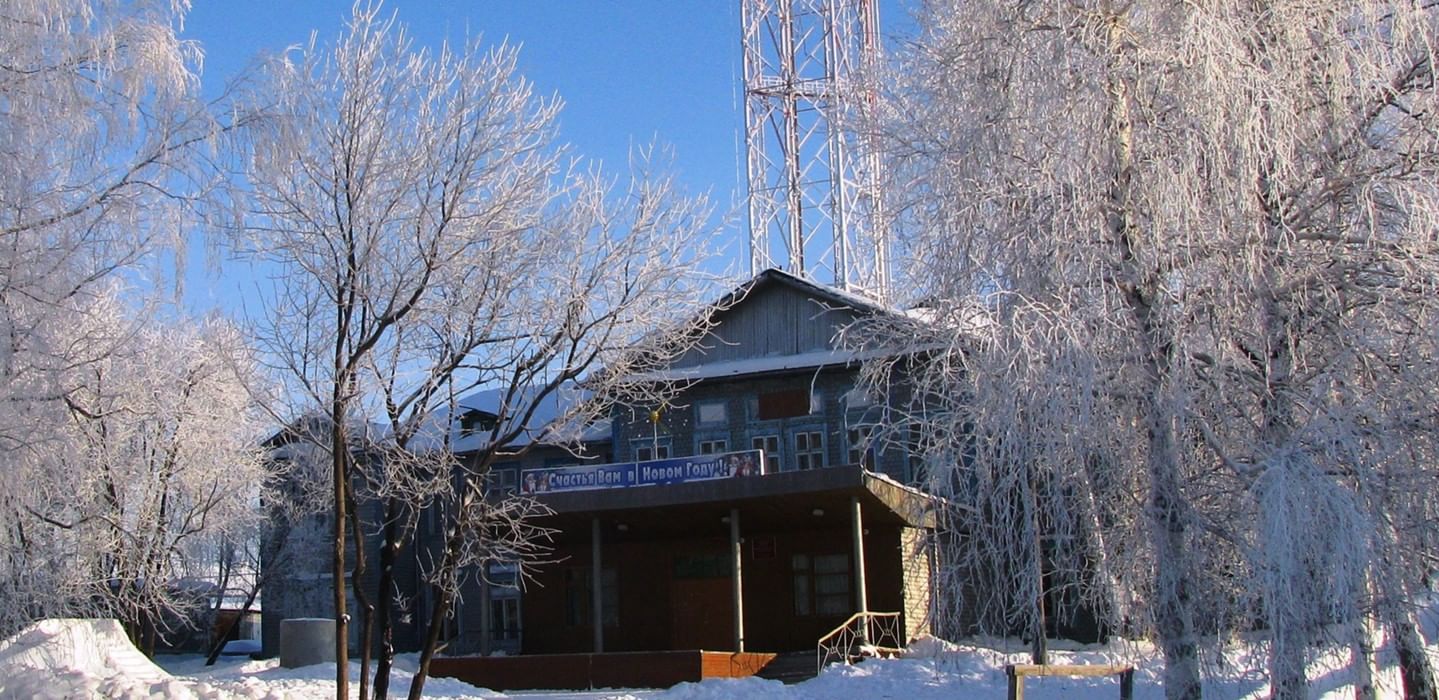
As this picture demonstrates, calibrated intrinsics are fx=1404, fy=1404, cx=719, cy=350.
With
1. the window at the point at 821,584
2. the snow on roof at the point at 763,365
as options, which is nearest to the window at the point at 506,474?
the snow on roof at the point at 763,365

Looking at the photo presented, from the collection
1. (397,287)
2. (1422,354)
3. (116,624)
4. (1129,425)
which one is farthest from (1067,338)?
(116,624)

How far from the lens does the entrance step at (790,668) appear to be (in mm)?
22958

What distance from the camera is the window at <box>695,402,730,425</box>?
31.4m

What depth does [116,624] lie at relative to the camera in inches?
749

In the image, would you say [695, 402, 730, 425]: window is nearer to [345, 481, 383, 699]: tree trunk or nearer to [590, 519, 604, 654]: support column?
[590, 519, 604, 654]: support column

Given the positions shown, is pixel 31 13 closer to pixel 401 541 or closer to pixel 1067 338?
pixel 401 541

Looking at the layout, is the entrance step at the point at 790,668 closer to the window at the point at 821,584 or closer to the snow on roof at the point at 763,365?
the window at the point at 821,584

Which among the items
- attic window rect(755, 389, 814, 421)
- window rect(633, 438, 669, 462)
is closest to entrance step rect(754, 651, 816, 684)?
attic window rect(755, 389, 814, 421)

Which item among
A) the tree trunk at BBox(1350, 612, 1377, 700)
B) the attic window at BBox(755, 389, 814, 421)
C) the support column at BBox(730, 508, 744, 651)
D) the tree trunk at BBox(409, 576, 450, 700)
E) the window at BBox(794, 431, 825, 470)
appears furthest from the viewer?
the attic window at BBox(755, 389, 814, 421)

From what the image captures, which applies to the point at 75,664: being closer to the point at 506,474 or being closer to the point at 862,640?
the point at 862,640

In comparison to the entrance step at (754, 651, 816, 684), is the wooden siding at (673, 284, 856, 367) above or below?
above

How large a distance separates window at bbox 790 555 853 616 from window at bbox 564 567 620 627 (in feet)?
14.1

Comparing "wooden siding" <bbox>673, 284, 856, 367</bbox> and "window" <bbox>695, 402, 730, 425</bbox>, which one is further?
"window" <bbox>695, 402, 730, 425</bbox>

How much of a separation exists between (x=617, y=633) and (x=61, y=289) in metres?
22.1
